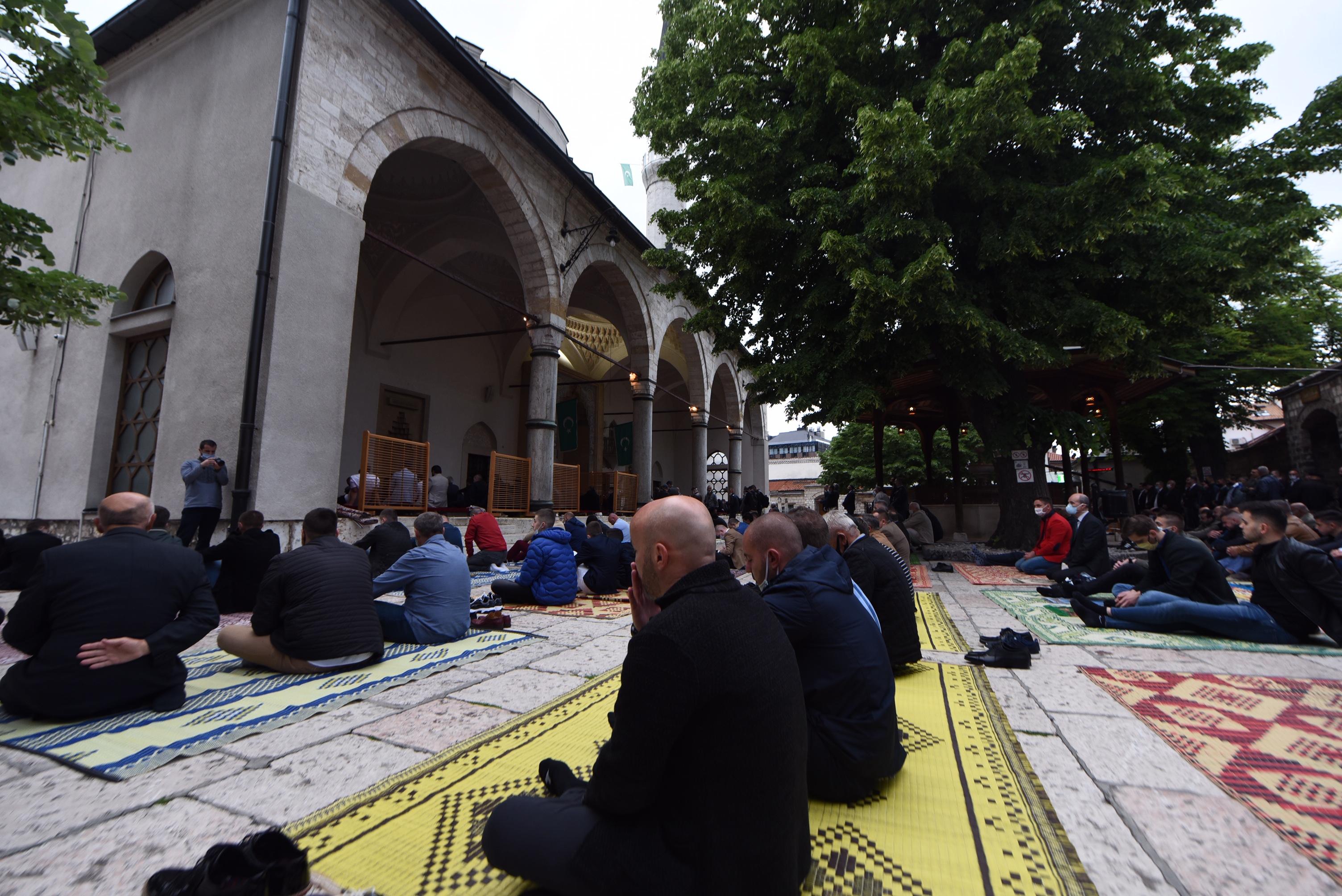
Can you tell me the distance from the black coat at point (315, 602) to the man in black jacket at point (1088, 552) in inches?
268

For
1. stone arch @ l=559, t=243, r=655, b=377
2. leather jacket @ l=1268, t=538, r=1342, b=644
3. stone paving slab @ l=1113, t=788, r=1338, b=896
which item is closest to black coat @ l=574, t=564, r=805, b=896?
stone paving slab @ l=1113, t=788, r=1338, b=896

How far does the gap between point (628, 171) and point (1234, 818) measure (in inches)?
1184

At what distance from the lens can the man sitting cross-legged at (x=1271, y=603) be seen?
13.3ft

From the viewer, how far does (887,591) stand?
3465 mm

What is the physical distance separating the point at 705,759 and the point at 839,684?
964 mm

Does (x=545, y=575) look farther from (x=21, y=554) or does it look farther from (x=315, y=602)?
(x=21, y=554)

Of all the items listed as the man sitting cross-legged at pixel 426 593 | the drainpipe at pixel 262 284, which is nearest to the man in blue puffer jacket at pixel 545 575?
the man sitting cross-legged at pixel 426 593

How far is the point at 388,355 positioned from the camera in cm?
1418

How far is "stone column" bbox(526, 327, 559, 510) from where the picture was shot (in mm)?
11633

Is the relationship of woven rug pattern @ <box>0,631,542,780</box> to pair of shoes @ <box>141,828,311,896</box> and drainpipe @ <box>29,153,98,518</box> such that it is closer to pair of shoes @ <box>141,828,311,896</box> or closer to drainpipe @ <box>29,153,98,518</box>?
pair of shoes @ <box>141,828,311,896</box>

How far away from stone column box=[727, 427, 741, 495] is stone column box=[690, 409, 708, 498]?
3627 mm

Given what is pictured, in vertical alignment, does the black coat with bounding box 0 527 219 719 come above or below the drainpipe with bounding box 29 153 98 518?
below

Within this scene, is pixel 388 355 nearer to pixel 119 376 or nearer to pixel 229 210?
pixel 119 376

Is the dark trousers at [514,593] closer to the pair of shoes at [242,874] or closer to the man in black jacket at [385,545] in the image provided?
the man in black jacket at [385,545]
